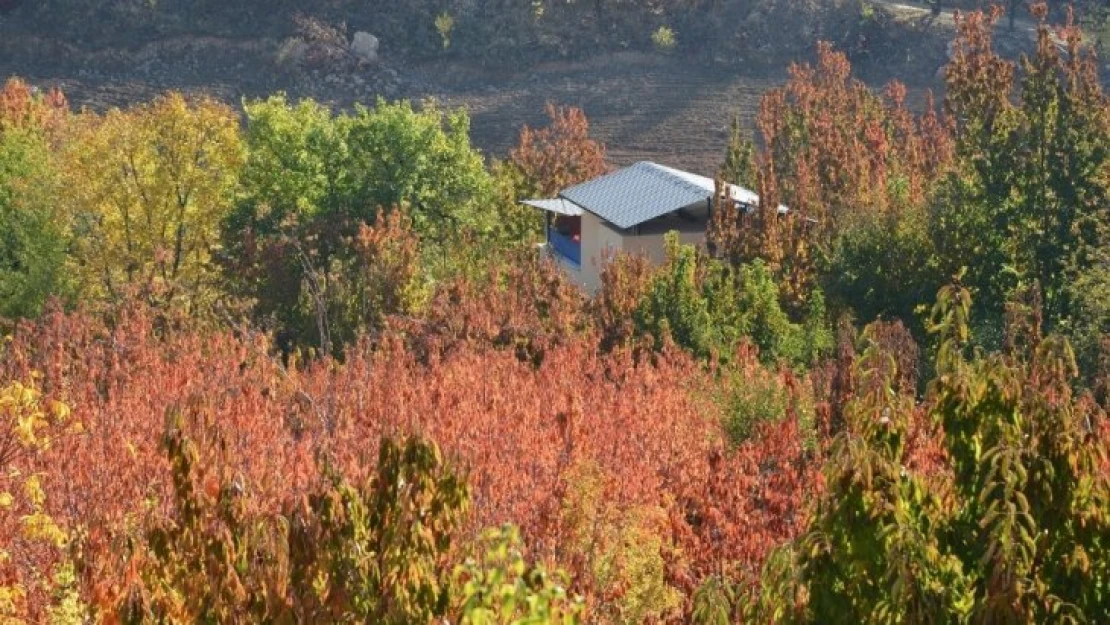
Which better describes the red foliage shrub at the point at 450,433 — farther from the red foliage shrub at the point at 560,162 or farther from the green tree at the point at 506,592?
the red foliage shrub at the point at 560,162

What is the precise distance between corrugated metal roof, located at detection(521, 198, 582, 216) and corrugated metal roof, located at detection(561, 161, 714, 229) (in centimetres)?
46

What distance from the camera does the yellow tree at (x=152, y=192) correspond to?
39438mm

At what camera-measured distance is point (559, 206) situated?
43812 mm

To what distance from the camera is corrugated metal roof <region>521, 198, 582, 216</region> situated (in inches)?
1703

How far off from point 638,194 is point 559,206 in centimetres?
307

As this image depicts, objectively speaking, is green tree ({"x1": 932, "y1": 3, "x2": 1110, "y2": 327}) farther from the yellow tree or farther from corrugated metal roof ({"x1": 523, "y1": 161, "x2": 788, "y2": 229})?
the yellow tree

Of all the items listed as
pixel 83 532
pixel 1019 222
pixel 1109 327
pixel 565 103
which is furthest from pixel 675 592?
pixel 565 103

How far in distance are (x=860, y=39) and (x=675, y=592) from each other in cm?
6638

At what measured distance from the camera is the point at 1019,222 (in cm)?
3266

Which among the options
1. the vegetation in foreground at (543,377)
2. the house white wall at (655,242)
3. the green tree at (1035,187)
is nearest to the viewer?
the vegetation in foreground at (543,377)

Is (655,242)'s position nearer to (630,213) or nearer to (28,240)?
(630,213)

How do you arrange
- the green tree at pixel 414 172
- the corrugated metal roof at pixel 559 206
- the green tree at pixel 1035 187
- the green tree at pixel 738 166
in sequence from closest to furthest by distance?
the green tree at pixel 1035 187 < the green tree at pixel 414 172 < the corrugated metal roof at pixel 559 206 < the green tree at pixel 738 166

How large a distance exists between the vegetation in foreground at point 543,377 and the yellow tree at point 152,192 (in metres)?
0.10

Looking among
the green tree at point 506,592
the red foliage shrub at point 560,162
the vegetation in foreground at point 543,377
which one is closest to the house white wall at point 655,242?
the vegetation in foreground at point 543,377
